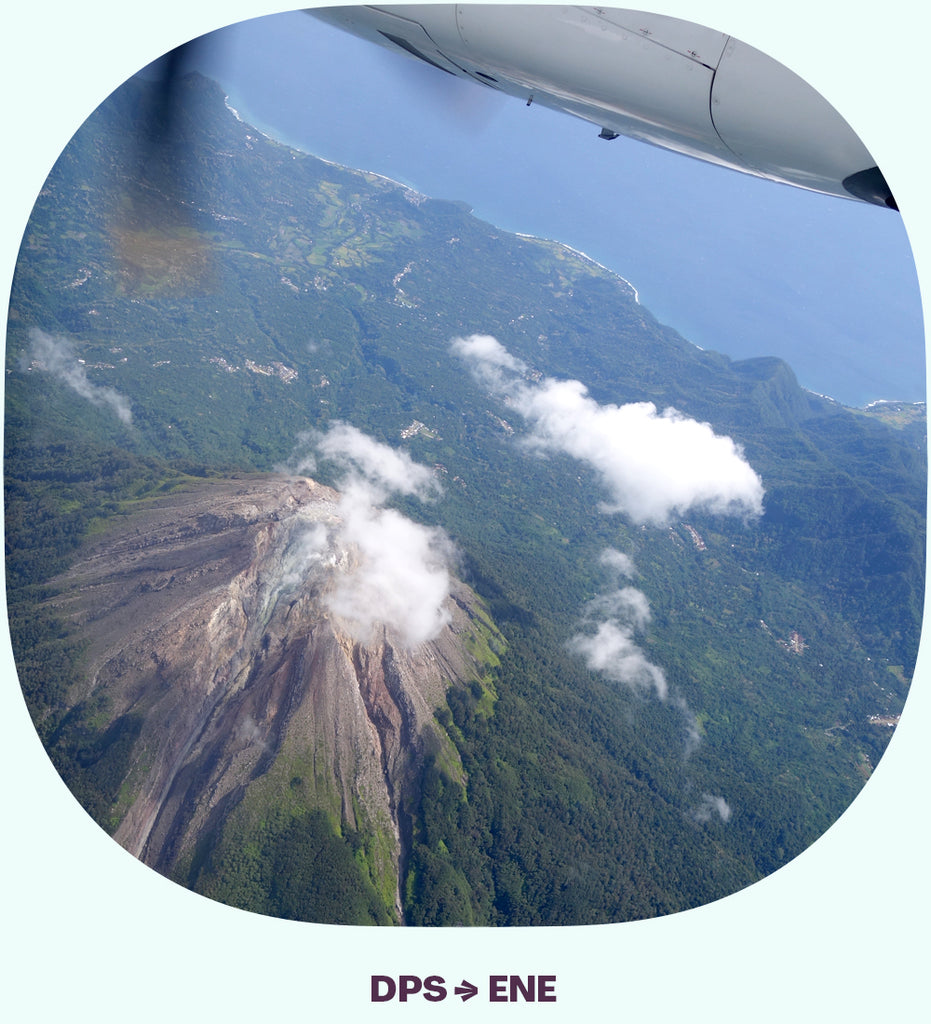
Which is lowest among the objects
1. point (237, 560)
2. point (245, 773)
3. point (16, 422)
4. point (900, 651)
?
point (245, 773)

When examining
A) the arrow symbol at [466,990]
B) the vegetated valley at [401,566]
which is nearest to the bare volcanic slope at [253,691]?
the vegetated valley at [401,566]

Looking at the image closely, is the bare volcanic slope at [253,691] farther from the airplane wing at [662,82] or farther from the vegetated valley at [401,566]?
the airplane wing at [662,82]

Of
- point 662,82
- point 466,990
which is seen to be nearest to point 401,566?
point 466,990

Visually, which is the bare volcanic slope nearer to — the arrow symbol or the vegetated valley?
the vegetated valley

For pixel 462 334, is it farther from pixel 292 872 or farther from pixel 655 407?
pixel 292 872

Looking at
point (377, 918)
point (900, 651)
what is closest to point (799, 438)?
point (900, 651)

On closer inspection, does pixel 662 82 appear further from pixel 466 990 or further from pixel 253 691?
pixel 253 691
